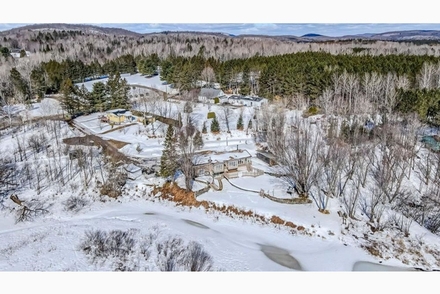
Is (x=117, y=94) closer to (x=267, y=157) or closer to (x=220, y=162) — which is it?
(x=220, y=162)

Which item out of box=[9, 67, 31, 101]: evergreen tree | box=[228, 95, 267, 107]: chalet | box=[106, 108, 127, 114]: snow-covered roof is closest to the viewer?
box=[106, 108, 127, 114]: snow-covered roof

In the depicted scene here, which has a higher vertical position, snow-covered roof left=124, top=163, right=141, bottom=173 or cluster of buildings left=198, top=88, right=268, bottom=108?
cluster of buildings left=198, top=88, right=268, bottom=108

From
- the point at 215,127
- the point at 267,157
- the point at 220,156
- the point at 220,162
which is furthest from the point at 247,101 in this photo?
the point at 220,162

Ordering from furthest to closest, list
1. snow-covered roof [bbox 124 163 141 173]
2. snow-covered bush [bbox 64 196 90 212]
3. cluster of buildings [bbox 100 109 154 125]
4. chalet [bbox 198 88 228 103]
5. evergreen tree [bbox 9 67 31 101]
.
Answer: chalet [bbox 198 88 228 103], evergreen tree [bbox 9 67 31 101], cluster of buildings [bbox 100 109 154 125], snow-covered roof [bbox 124 163 141 173], snow-covered bush [bbox 64 196 90 212]

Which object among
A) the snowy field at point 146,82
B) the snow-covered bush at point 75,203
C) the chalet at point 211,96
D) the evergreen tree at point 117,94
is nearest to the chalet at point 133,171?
the snow-covered bush at point 75,203

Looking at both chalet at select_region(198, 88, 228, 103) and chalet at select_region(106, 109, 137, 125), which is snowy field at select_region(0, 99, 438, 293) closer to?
chalet at select_region(106, 109, 137, 125)

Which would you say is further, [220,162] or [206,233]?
[220,162]

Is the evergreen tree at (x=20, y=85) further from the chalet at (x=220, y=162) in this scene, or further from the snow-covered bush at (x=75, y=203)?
the chalet at (x=220, y=162)

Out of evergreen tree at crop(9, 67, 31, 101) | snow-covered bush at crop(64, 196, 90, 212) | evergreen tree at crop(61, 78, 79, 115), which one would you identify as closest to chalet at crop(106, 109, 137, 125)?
evergreen tree at crop(61, 78, 79, 115)
